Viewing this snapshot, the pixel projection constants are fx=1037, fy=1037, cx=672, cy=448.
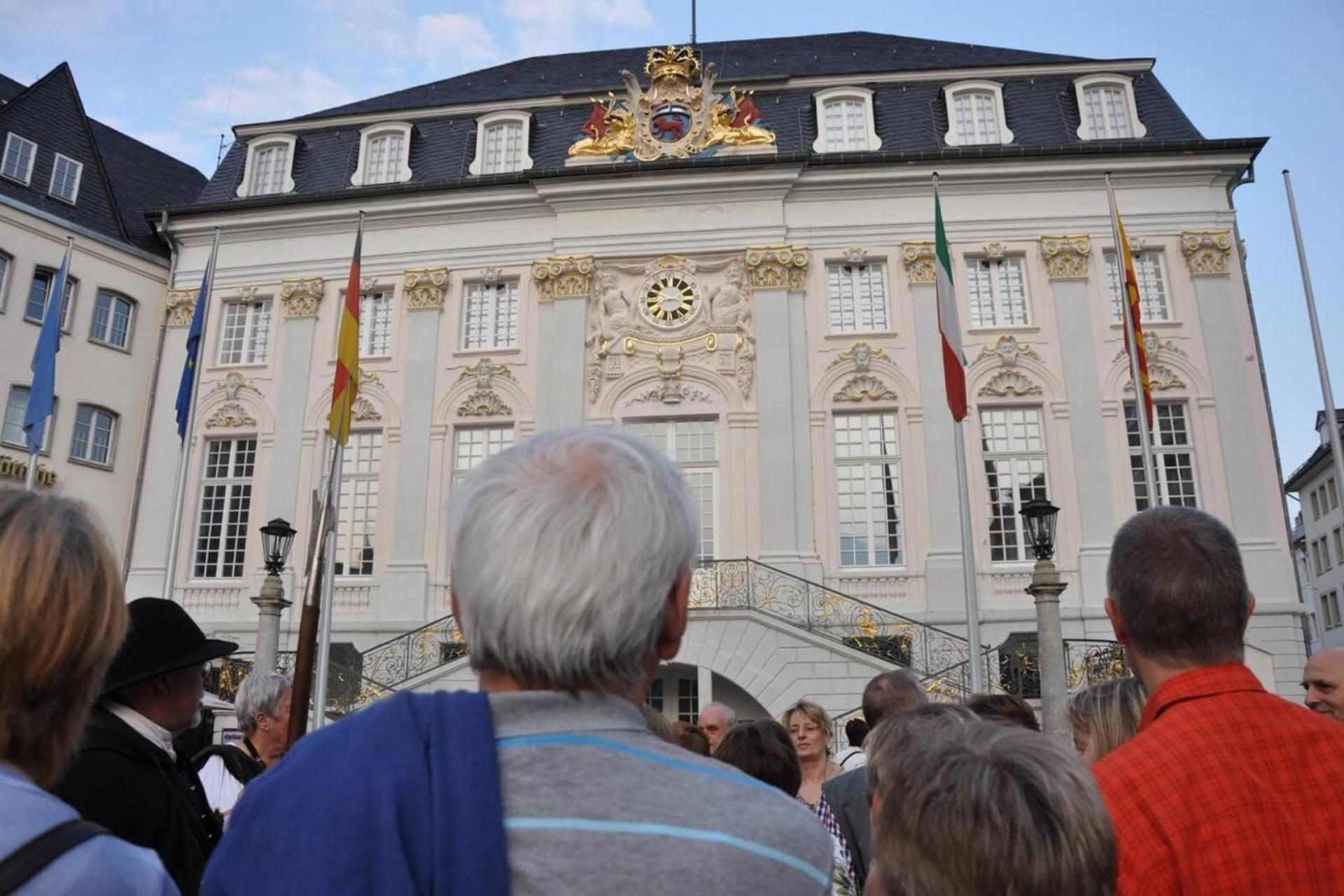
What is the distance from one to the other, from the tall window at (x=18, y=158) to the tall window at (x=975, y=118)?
20556mm

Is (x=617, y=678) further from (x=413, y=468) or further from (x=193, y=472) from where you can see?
(x=193, y=472)

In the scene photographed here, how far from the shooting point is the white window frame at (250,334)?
22781 mm

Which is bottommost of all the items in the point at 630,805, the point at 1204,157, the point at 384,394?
the point at 630,805

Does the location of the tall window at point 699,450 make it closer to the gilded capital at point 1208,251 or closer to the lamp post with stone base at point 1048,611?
the lamp post with stone base at point 1048,611

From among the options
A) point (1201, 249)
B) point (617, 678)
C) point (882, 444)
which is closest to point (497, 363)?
point (882, 444)

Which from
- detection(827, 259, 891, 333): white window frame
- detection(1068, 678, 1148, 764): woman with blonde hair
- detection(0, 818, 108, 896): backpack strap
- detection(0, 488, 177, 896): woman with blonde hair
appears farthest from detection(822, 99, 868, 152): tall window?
detection(0, 818, 108, 896): backpack strap

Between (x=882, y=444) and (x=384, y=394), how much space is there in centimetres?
1036

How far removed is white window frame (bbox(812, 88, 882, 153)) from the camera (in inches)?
870

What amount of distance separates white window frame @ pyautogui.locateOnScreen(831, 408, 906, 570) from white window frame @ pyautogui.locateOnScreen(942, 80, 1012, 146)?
246 inches

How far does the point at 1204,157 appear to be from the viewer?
818 inches

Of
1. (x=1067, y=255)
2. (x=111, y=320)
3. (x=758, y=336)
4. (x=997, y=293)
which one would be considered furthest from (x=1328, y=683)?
(x=111, y=320)

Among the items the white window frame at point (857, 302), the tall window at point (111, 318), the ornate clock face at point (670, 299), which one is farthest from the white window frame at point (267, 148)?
the white window frame at point (857, 302)

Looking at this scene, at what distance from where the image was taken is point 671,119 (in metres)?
22.3

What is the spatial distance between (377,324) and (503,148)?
4847mm
